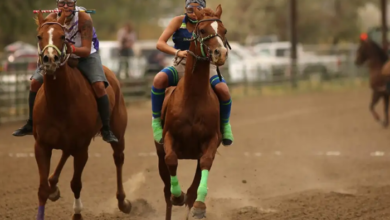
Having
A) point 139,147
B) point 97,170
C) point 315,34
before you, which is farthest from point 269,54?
point 97,170

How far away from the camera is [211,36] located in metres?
7.41

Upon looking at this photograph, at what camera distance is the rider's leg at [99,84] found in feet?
29.2

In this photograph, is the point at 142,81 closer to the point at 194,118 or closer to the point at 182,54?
the point at 182,54

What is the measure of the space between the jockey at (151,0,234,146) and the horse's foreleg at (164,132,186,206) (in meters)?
0.40

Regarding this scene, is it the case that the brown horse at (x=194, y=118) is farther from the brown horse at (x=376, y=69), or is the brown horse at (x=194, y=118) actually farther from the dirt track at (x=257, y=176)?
the brown horse at (x=376, y=69)

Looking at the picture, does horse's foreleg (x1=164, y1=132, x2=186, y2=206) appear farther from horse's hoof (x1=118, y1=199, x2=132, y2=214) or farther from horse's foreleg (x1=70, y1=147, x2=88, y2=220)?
horse's hoof (x1=118, y1=199, x2=132, y2=214)

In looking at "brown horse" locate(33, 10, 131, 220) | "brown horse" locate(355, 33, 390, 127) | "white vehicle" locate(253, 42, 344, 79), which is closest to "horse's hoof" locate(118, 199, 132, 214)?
"brown horse" locate(33, 10, 131, 220)

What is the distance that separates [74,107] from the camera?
8242mm

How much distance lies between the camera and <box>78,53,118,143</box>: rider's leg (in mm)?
8898

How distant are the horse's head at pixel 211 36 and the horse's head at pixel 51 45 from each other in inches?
52.0

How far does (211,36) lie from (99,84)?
199 centimetres

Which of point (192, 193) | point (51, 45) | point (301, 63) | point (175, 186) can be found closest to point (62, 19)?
point (51, 45)

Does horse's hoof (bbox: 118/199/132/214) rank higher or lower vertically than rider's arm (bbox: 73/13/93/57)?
lower

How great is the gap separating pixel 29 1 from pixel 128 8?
1207 inches
